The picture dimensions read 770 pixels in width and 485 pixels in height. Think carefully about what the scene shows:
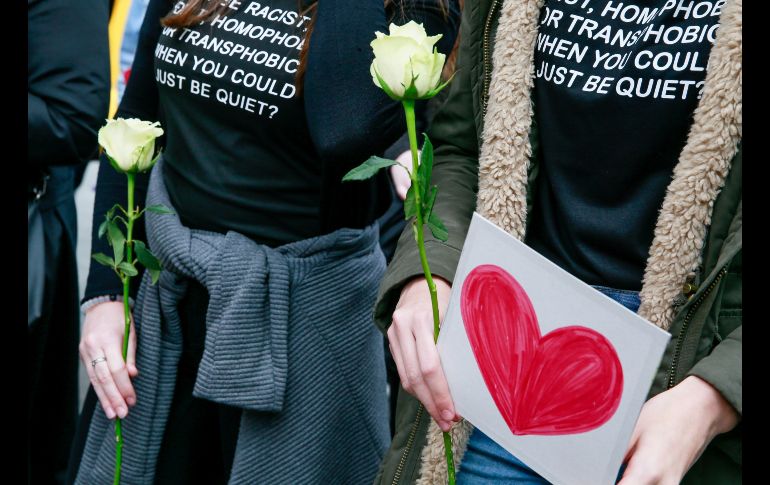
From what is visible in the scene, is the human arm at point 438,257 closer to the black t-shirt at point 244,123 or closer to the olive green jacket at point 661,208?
the olive green jacket at point 661,208

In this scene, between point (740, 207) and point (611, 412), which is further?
point (740, 207)

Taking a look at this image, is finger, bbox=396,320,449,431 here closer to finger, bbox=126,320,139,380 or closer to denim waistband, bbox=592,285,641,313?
denim waistband, bbox=592,285,641,313

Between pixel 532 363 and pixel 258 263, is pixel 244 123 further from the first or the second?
pixel 532 363

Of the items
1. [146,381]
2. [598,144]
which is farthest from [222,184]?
[598,144]

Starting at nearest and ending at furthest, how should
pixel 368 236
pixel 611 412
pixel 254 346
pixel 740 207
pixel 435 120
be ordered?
pixel 611 412
pixel 740 207
pixel 435 120
pixel 254 346
pixel 368 236

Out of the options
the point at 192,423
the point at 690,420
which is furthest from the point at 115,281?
the point at 690,420

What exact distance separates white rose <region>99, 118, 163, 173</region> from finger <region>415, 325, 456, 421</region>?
0.47 metres

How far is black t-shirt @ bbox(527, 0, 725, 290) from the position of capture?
3.69 feet

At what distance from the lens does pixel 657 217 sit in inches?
45.1

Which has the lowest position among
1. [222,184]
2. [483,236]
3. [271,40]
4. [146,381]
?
[146,381]

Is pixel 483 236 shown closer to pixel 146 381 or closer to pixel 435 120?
pixel 435 120

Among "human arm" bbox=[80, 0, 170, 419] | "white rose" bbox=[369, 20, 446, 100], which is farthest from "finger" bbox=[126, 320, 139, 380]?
"white rose" bbox=[369, 20, 446, 100]

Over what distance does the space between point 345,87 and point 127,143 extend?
15.3 inches

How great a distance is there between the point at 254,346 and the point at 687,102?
0.82 metres
